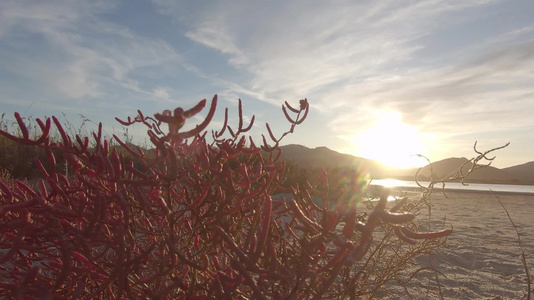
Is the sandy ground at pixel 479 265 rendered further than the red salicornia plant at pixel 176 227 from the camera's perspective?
Yes

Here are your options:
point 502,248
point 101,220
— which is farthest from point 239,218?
point 502,248

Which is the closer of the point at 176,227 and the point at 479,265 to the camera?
the point at 176,227

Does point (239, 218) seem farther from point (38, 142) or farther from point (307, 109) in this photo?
point (38, 142)

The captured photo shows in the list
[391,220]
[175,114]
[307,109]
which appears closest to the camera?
[391,220]

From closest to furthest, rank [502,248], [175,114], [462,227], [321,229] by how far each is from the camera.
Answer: [175,114]
[321,229]
[502,248]
[462,227]

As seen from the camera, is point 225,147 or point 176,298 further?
point 176,298

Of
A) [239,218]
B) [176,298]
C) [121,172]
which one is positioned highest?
[121,172]

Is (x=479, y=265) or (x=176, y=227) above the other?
(x=176, y=227)

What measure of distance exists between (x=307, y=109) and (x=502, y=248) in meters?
5.42

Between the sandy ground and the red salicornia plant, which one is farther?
the sandy ground

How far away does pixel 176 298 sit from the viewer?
158cm

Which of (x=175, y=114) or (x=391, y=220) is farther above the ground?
(x=175, y=114)

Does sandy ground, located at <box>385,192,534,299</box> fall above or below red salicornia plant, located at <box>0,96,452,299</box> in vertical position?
below

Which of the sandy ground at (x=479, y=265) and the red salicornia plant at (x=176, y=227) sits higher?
the red salicornia plant at (x=176, y=227)
